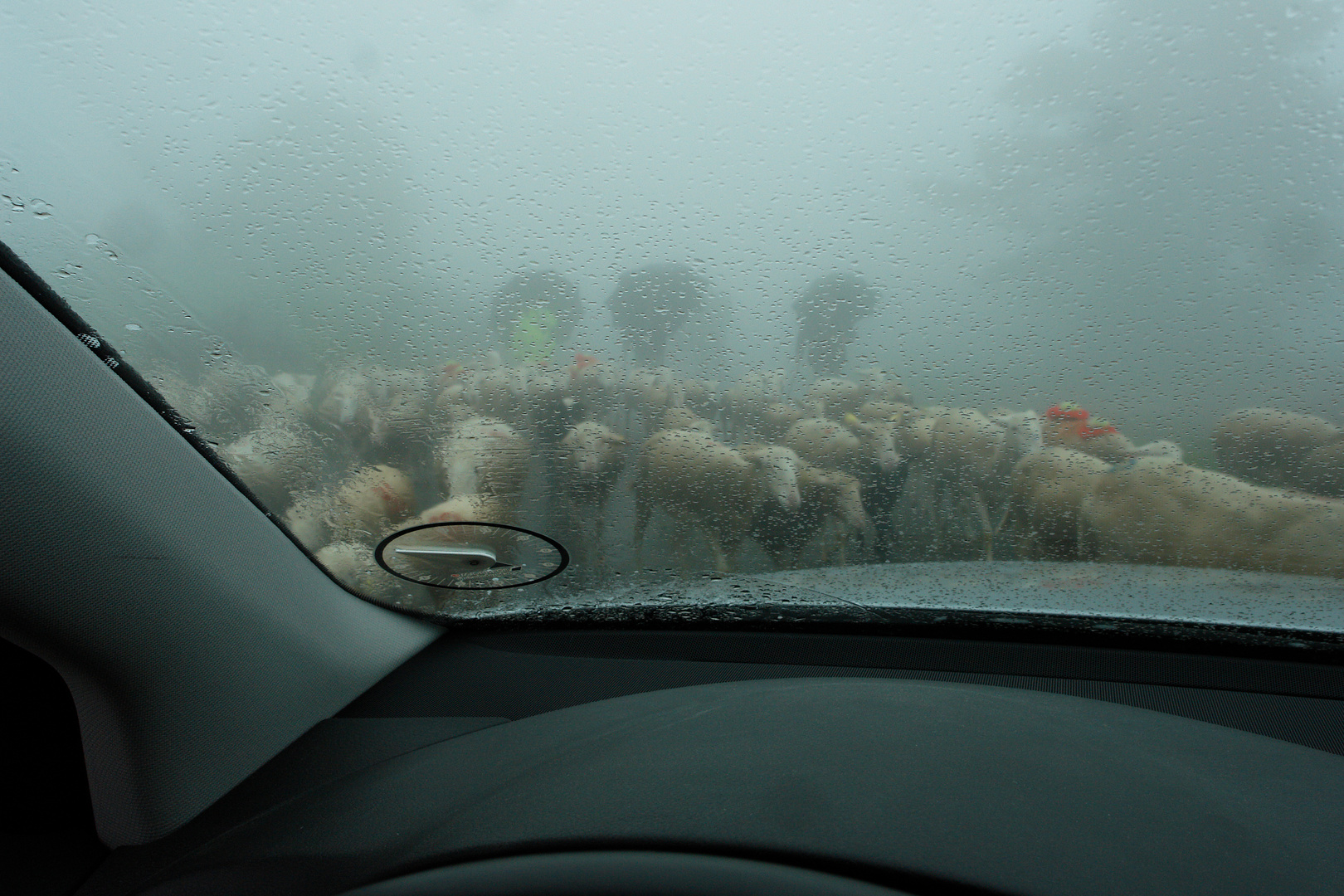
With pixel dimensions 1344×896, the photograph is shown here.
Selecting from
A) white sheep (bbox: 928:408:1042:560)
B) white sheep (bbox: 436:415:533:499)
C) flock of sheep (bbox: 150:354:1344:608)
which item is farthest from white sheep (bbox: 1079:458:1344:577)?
white sheep (bbox: 436:415:533:499)

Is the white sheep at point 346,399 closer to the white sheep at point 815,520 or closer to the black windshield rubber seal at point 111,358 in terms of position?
the black windshield rubber seal at point 111,358

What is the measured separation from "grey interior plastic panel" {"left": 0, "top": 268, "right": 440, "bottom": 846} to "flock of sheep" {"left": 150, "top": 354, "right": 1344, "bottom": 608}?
173mm

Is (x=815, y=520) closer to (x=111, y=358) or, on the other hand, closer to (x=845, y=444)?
(x=845, y=444)

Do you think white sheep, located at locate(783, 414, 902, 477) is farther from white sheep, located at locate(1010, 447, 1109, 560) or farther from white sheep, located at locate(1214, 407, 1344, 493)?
white sheep, located at locate(1214, 407, 1344, 493)

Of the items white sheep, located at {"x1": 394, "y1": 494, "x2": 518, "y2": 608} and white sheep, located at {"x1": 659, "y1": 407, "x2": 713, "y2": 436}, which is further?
white sheep, located at {"x1": 394, "y1": 494, "x2": 518, "y2": 608}

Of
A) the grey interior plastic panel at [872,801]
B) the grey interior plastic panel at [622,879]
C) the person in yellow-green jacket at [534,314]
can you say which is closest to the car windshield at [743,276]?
the person in yellow-green jacket at [534,314]

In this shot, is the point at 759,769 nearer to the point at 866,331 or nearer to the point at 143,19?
the point at 866,331

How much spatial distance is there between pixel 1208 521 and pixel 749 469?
124 centimetres

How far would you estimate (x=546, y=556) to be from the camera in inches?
91.7

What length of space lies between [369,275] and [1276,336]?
198 centimetres

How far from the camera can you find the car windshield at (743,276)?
1.24 metres

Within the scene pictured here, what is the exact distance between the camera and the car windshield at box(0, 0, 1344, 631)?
1.24 m

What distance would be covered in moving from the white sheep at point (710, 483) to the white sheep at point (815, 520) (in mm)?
30

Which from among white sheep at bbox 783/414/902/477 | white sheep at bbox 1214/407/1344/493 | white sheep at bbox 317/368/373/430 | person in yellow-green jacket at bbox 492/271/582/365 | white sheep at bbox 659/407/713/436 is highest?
person in yellow-green jacket at bbox 492/271/582/365
